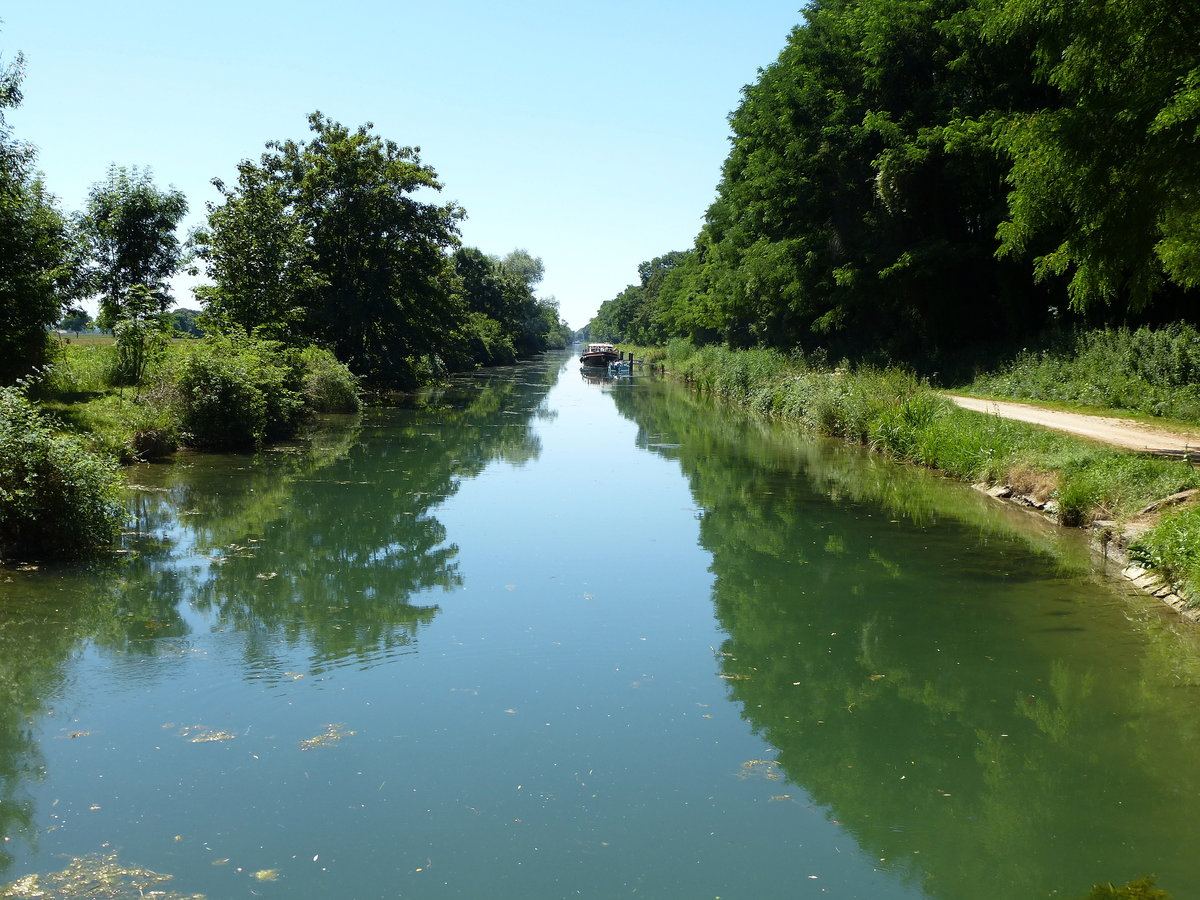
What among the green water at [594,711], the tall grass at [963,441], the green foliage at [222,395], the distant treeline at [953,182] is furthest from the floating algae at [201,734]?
the green foliage at [222,395]

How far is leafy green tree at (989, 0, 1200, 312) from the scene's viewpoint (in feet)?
43.0

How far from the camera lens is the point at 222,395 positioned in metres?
21.9

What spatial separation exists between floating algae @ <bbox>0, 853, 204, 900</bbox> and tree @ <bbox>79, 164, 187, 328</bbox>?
121 ft

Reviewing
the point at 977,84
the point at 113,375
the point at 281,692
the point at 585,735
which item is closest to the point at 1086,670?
the point at 585,735

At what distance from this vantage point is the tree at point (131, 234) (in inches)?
1517

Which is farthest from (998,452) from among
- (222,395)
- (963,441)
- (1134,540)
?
(222,395)

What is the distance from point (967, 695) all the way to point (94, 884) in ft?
21.5

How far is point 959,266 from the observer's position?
104ft

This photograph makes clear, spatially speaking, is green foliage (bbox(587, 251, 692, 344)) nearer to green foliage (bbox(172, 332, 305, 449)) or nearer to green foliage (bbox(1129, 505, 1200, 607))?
green foliage (bbox(172, 332, 305, 449))

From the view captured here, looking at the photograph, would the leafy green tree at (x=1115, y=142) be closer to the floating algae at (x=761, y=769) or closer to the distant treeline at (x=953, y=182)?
the distant treeline at (x=953, y=182)

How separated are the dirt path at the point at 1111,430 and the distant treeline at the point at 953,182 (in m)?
2.35

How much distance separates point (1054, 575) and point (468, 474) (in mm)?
12232

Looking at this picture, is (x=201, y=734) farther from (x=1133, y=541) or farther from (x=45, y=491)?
(x=1133, y=541)

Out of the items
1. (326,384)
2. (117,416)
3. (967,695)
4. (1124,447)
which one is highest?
(326,384)
